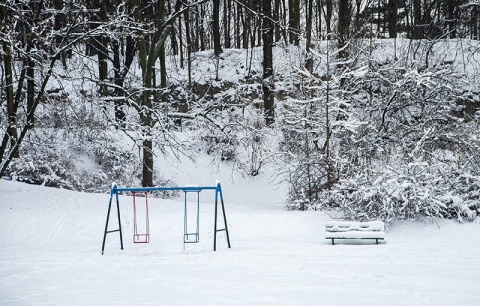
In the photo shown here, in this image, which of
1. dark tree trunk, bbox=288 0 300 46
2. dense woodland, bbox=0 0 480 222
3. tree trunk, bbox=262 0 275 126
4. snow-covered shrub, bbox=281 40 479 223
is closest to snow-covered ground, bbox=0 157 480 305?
snow-covered shrub, bbox=281 40 479 223

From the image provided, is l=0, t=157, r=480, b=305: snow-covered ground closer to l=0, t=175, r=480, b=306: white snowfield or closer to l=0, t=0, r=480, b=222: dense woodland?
l=0, t=175, r=480, b=306: white snowfield

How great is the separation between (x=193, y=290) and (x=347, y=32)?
40.1 ft

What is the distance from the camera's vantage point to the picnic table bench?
10.6 meters

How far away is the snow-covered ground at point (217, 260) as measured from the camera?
6230mm

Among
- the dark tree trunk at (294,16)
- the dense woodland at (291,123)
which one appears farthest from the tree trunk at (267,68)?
the dark tree trunk at (294,16)

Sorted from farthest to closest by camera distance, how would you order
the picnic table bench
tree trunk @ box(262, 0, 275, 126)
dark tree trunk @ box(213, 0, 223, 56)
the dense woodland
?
dark tree trunk @ box(213, 0, 223, 56), tree trunk @ box(262, 0, 275, 126), the dense woodland, the picnic table bench

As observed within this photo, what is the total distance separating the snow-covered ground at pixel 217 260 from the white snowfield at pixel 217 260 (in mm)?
18

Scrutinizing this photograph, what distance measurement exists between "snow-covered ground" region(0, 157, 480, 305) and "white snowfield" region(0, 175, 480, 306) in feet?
0.06

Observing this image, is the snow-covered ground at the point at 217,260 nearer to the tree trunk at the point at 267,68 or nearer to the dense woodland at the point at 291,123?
the dense woodland at the point at 291,123

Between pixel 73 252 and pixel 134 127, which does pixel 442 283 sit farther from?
pixel 134 127

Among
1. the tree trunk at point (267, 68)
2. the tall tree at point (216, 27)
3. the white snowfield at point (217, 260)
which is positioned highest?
the tall tree at point (216, 27)

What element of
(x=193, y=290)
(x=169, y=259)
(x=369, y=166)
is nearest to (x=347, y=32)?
(x=369, y=166)

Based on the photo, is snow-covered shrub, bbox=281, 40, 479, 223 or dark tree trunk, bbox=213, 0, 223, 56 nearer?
snow-covered shrub, bbox=281, 40, 479, 223

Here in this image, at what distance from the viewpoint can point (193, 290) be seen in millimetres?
6590
